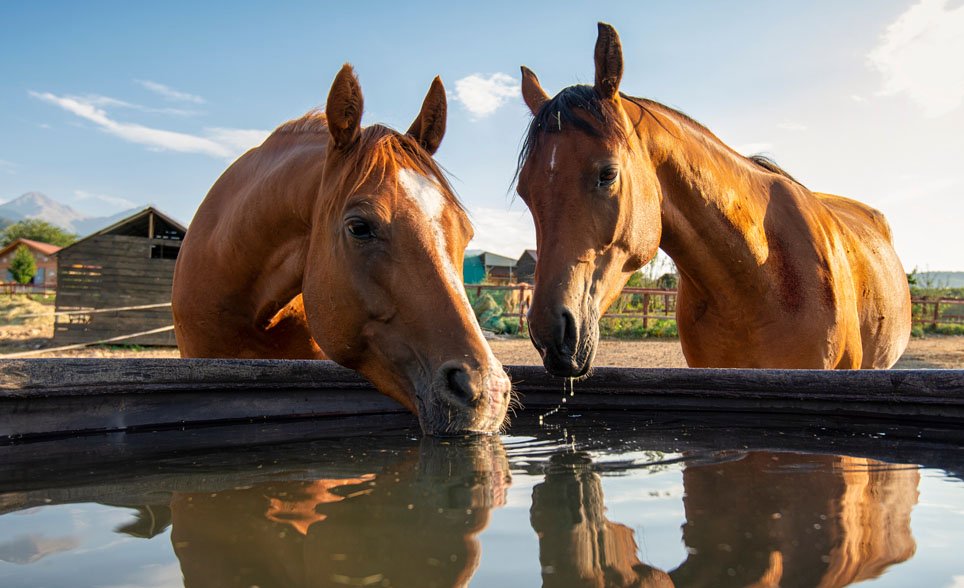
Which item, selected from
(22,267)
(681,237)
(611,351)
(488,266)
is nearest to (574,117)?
(681,237)

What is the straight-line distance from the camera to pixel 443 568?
1.13 meters

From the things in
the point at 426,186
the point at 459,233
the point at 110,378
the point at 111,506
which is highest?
the point at 426,186

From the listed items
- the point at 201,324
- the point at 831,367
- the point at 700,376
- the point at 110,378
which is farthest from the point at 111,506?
the point at 831,367

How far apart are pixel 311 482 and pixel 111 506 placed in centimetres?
46

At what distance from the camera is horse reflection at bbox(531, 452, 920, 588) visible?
110cm

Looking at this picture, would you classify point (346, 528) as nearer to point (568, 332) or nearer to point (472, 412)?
point (472, 412)

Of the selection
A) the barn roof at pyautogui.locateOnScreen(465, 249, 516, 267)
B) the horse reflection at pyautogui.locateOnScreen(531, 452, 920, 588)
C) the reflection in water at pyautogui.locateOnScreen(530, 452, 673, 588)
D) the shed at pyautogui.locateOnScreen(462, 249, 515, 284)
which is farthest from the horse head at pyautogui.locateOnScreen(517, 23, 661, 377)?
the barn roof at pyautogui.locateOnScreen(465, 249, 516, 267)

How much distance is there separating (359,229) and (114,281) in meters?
14.4

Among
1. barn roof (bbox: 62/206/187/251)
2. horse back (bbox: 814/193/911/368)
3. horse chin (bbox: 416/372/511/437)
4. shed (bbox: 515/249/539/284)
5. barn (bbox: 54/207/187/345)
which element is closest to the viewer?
horse chin (bbox: 416/372/511/437)

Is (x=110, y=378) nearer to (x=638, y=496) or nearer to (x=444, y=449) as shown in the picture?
(x=444, y=449)

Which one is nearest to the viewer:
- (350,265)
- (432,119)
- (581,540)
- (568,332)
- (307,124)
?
(581,540)

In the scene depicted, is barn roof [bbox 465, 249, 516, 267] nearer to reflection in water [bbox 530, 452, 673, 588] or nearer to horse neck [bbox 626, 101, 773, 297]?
horse neck [bbox 626, 101, 773, 297]

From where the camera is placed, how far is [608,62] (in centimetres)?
277

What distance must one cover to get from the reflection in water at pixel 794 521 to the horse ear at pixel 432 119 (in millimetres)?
1605
